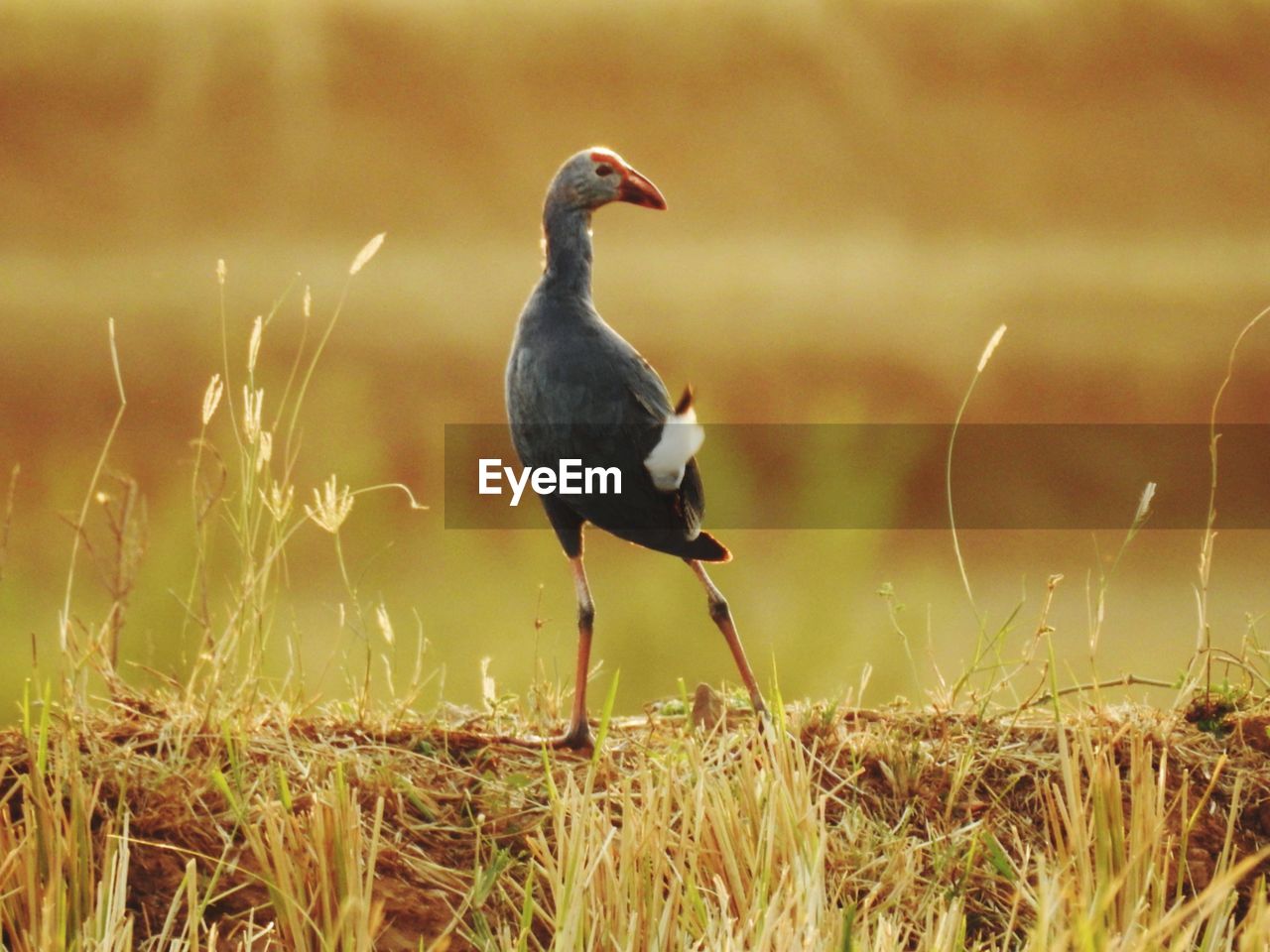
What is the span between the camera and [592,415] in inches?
129

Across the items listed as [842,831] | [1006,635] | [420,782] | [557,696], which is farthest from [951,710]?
[420,782]

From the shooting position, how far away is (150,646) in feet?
11.6

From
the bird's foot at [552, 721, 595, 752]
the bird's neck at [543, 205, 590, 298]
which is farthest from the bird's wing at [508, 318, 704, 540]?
the bird's foot at [552, 721, 595, 752]

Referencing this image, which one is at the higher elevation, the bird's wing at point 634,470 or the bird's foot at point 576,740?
the bird's wing at point 634,470

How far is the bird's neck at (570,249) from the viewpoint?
3510mm

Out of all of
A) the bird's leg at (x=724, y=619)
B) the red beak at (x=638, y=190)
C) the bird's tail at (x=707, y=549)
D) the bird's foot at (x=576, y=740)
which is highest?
the red beak at (x=638, y=190)

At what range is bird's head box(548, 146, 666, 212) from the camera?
344 centimetres

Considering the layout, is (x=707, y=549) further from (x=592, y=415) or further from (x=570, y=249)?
(x=570, y=249)

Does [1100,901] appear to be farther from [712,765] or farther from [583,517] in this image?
[583,517]

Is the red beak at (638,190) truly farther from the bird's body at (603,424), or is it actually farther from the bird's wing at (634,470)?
the bird's wing at (634,470)

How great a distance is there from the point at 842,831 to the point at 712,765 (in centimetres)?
39

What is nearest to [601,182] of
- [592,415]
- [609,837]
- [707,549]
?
[592,415]

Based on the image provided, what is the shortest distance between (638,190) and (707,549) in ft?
3.02

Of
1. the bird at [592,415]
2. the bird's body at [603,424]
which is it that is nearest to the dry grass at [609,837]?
the bird at [592,415]
